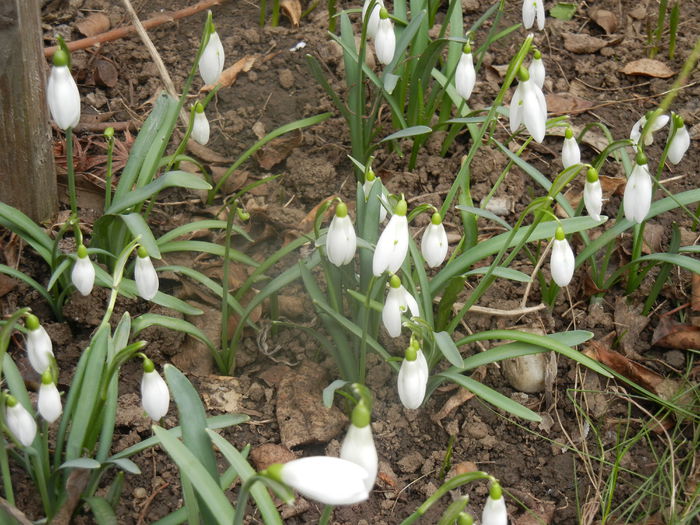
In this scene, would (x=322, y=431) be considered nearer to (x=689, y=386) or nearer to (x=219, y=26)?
(x=689, y=386)

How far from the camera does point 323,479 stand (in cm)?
134

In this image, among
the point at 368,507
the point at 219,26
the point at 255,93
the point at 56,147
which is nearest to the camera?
the point at 368,507

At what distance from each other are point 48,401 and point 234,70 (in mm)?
2221

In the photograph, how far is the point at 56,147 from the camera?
11.2ft

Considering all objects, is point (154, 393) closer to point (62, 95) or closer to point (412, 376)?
point (412, 376)

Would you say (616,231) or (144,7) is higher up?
(144,7)

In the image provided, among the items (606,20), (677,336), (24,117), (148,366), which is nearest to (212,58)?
(24,117)

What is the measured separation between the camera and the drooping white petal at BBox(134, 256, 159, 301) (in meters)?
2.32

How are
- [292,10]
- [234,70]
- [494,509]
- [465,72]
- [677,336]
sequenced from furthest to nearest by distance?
[292,10], [234,70], [677,336], [465,72], [494,509]

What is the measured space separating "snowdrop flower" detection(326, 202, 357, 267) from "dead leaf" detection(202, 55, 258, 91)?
69.1 inches

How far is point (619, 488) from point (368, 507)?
754 millimetres

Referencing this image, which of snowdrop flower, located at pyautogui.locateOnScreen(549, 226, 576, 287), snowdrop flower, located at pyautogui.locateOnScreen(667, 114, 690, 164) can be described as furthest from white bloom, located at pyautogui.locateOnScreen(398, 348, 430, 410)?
snowdrop flower, located at pyautogui.locateOnScreen(667, 114, 690, 164)

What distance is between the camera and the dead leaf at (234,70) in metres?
3.81

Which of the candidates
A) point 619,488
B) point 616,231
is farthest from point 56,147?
point 619,488
